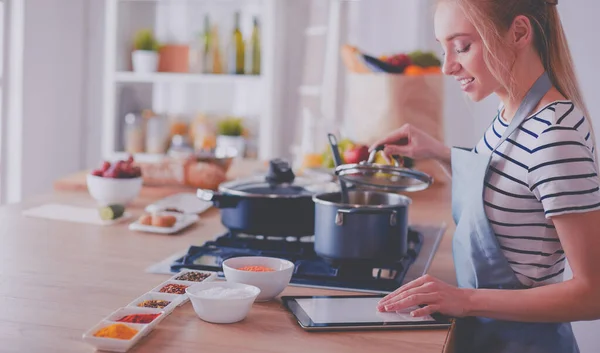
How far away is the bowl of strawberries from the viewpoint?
6.80 feet

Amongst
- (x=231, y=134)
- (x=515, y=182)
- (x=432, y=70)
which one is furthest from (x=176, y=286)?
(x=231, y=134)

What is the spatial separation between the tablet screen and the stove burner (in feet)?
0.36

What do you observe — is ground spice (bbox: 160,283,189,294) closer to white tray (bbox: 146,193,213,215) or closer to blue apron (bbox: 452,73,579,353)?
blue apron (bbox: 452,73,579,353)

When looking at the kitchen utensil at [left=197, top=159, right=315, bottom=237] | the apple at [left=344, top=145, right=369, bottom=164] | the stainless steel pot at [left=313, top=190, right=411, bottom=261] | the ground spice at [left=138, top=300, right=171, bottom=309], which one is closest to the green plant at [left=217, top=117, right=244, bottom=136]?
the apple at [left=344, top=145, right=369, bottom=164]

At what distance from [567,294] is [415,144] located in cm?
58

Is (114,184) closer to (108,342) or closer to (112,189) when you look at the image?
(112,189)

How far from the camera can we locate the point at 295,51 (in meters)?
4.57

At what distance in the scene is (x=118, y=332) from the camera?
1.03 m

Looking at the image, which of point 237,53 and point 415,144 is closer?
point 415,144

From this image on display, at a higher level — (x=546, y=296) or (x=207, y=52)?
(x=207, y=52)

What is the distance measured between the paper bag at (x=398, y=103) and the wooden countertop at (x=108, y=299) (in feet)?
2.57

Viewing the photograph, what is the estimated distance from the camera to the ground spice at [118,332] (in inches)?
40.3

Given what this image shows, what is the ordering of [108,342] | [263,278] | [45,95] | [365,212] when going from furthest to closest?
[45,95]
[365,212]
[263,278]
[108,342]

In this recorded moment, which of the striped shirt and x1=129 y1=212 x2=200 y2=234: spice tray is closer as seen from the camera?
the striped shirt
